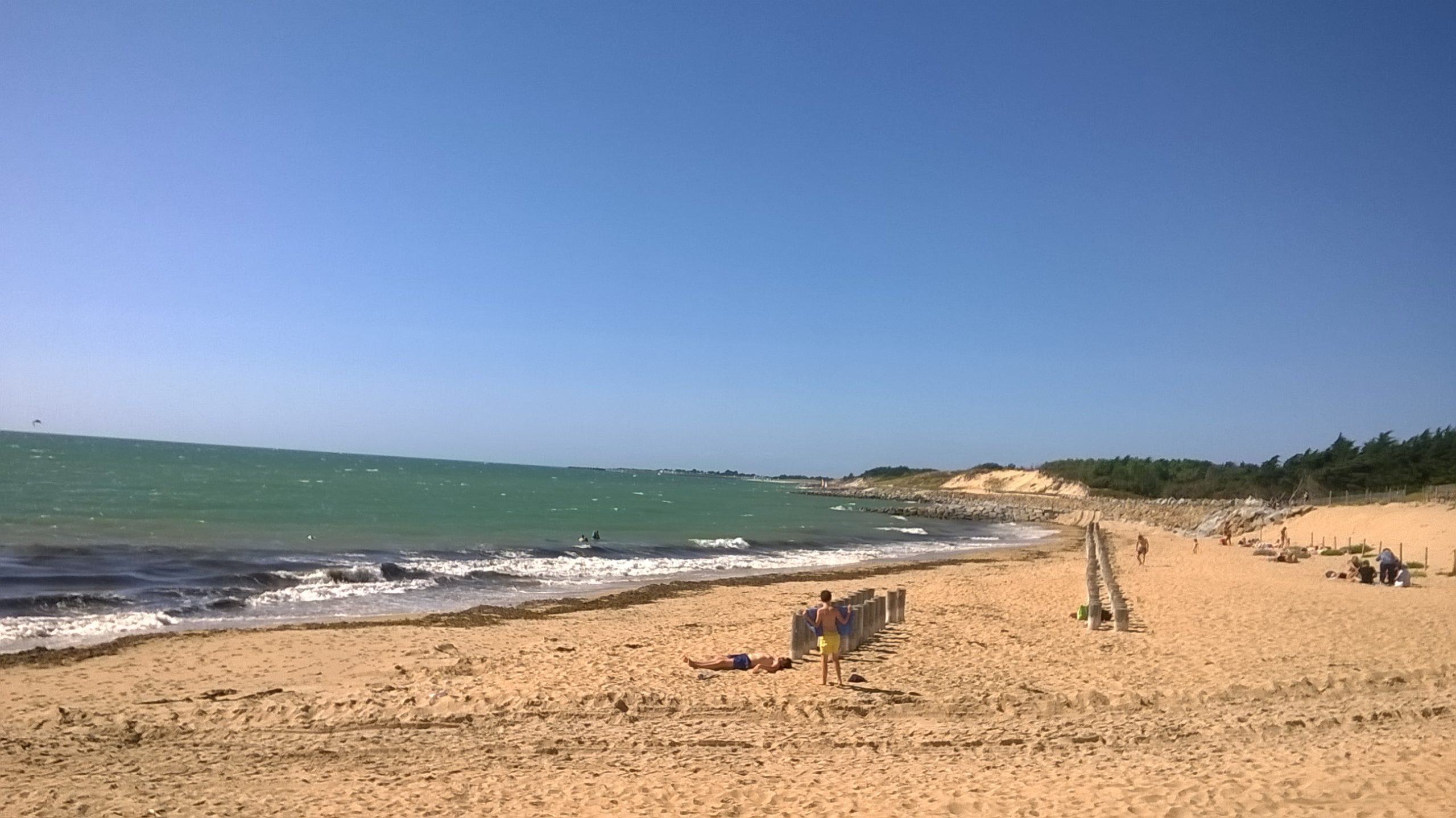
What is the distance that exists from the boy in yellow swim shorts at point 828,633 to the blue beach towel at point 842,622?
0.16 meters

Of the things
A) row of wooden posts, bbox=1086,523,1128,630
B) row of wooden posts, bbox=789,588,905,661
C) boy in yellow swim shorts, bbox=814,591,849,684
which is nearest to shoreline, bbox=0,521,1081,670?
row of wooden posts, bbox=789,588,905,661

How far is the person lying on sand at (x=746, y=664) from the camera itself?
40.5 feet

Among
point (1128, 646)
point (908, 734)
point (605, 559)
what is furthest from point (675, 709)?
point (605, 559)

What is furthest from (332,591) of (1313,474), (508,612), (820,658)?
(1313,474)

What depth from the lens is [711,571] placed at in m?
29.2

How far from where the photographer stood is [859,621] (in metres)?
14.1

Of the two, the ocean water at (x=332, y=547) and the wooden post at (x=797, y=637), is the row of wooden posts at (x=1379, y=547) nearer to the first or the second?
the ocean water at (x=332, y=547)

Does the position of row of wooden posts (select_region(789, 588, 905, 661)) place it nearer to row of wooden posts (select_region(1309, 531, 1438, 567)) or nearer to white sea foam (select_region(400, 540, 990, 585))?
white sea foam (select_region(400, 540, 990, 585))

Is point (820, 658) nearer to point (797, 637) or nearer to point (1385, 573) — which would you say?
point (797, 637)

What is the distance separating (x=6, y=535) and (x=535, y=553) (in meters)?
16.3

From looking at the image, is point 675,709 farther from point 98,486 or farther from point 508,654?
point 98,486

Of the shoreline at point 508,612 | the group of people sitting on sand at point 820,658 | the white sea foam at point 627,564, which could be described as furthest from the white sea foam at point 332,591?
the group of people sitting on sand at point 820,658

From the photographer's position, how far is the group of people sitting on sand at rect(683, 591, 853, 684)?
11312 mm

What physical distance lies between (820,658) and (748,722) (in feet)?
11.5
